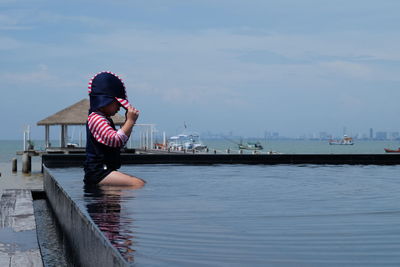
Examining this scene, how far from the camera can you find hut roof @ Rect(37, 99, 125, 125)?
37.3 meters

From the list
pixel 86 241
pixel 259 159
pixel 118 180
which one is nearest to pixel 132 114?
pixel 118 180

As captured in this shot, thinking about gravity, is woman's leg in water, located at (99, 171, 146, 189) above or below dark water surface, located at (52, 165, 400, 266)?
above

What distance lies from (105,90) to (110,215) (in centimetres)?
232

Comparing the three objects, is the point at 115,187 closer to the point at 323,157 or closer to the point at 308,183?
the point at 308,183

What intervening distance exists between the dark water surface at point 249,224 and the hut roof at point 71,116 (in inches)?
1172

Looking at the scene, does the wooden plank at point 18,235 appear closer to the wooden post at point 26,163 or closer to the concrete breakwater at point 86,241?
the concrete breakwater at point 86,241

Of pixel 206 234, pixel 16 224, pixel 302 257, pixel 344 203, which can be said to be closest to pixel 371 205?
pixel 344 203

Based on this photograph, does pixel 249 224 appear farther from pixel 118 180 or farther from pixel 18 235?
pixel 118 180

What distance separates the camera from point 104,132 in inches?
269

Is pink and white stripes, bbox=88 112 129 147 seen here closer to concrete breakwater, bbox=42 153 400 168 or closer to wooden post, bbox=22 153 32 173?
concrete breakwater, bbox=42 153 400 168

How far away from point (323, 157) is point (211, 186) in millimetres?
7532

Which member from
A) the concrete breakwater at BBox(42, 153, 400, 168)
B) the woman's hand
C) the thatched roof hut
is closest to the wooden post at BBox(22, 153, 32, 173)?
the thatched roof hut

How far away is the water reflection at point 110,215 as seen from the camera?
3.67 meters

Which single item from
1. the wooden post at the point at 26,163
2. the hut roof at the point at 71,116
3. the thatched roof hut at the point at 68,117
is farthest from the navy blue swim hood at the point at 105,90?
the wooden post at the point at 26,163
